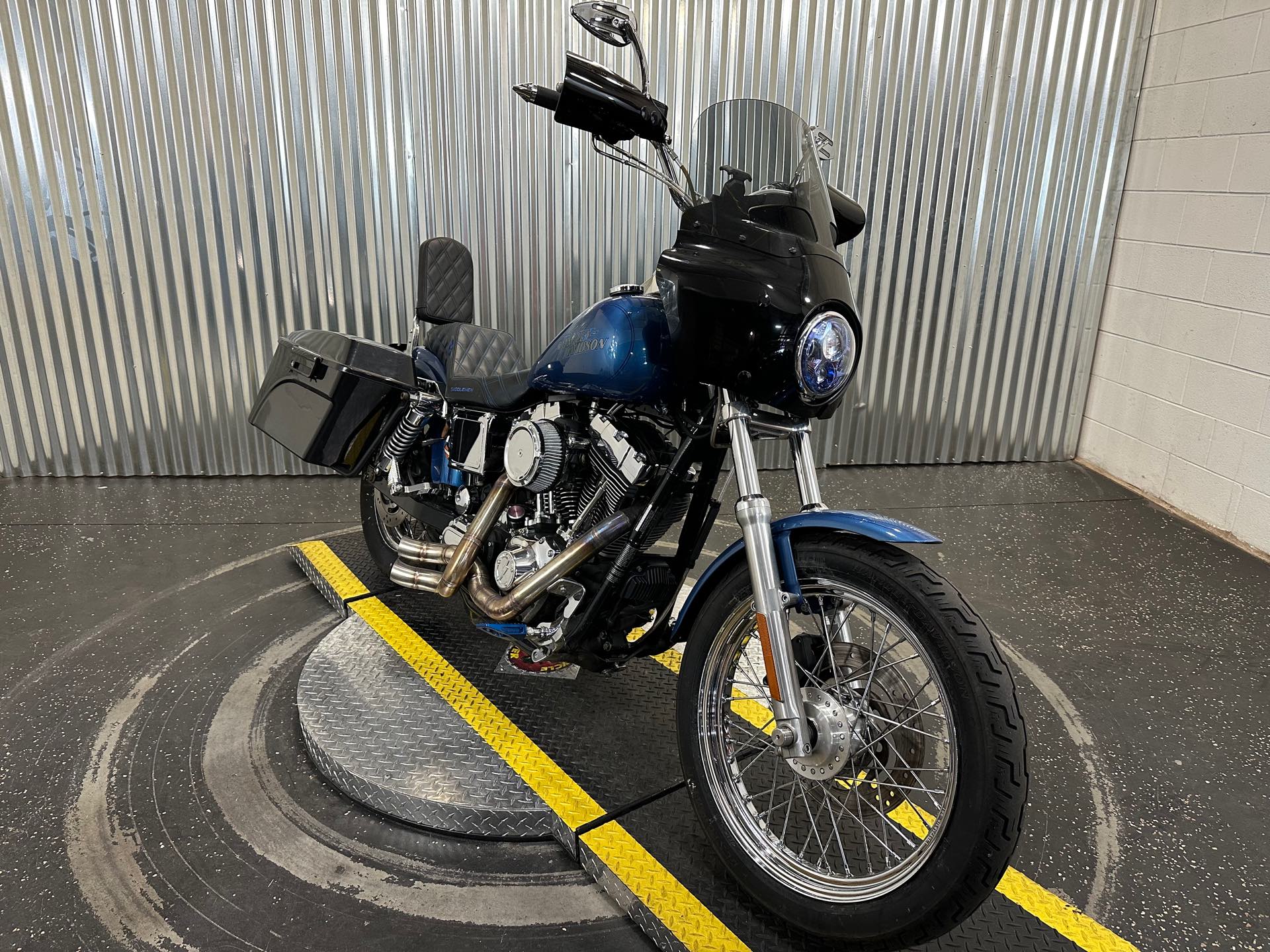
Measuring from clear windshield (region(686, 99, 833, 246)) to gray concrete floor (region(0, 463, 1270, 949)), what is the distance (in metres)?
1.57

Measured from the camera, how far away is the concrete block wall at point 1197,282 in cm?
398

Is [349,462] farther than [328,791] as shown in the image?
Yes

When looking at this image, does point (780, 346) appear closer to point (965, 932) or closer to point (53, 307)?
point (965, 932)

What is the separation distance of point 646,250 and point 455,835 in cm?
321

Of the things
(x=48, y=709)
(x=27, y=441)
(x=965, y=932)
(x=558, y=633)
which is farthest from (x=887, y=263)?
(x=27, y=441)

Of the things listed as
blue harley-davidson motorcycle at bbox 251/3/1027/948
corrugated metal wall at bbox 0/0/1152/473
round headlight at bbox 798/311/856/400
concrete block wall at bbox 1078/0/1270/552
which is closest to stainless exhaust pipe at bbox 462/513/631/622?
blue harley-davidson motorcycle at bbox 251/3/1027/948

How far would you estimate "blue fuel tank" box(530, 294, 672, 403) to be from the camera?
2.05 meters

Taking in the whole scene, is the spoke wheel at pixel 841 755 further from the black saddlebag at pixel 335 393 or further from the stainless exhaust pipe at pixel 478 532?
the black saddlebag at pixel 335 393

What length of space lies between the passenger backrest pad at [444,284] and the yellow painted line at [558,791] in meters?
1.05

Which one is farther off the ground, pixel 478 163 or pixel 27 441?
pixel 478 163

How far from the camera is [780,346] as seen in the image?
1.73 metres

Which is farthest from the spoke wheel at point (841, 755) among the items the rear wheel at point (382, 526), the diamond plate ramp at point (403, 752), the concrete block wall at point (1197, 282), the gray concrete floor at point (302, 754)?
the concrete block wall at point (1197, 282)

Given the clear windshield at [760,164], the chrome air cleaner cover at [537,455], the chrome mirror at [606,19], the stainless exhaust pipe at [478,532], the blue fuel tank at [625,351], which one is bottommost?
the stainless exhaust pipe at [478,532]

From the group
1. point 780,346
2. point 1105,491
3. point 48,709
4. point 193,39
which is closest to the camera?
point 780,346
